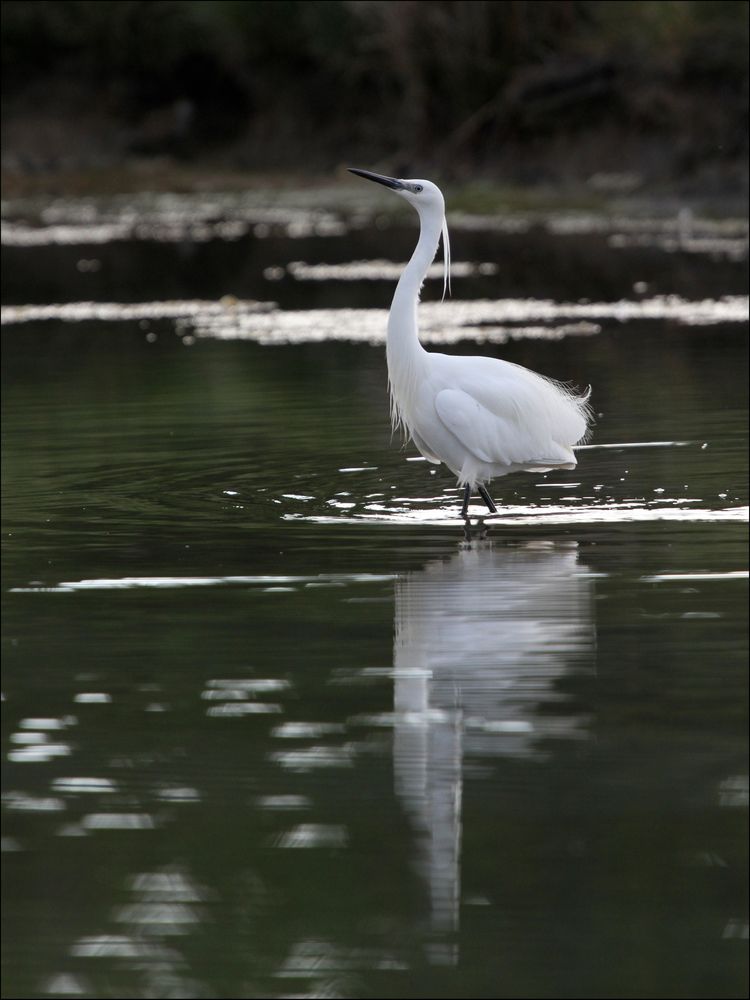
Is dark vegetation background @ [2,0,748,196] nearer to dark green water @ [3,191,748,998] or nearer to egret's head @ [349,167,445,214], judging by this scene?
egret's head @ [349,167,445,214]

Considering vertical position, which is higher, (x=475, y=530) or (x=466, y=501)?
(x=466, y=501)

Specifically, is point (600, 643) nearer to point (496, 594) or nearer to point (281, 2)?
point (496, 594)

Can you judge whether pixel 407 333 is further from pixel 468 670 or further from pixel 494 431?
pixel 468 670

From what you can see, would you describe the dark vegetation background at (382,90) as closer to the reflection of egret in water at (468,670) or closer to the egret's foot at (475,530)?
the egret's foot at (475,530)

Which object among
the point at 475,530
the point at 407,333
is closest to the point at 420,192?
the point at 407,333

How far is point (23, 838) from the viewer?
588 centimetres

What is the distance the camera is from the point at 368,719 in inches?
273

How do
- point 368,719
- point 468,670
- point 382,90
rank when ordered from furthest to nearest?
1. point 382,90
2. point 468,670
3. point 368,719

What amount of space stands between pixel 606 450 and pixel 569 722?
6340 mm

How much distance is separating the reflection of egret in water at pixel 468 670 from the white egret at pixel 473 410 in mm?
807

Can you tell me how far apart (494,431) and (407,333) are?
2.45 ft

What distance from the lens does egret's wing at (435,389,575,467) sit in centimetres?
1045

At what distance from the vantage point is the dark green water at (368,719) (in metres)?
5.07

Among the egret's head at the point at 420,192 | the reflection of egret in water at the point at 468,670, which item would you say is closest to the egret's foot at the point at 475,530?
the reflection of egret in water at the point at 468,670
